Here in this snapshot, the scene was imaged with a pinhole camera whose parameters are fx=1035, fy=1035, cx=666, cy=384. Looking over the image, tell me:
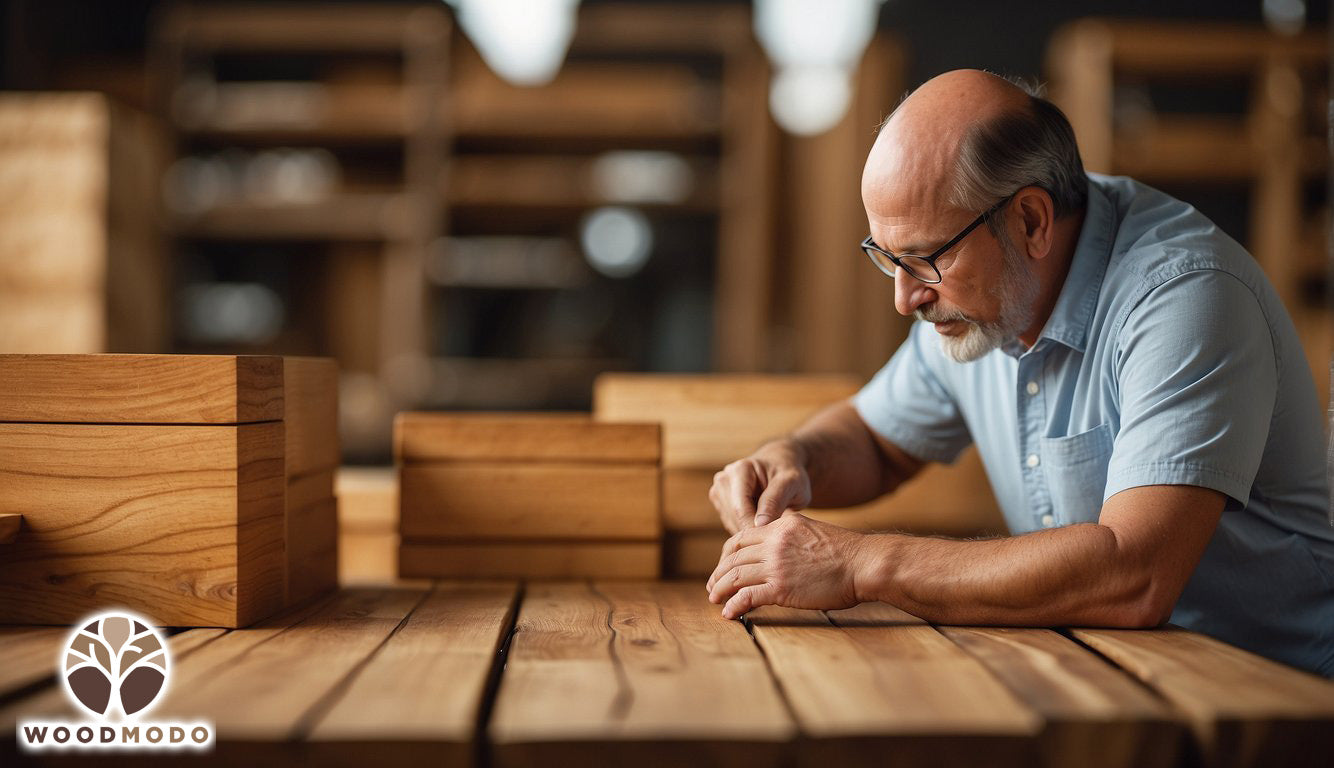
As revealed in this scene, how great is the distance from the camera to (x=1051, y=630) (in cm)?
126

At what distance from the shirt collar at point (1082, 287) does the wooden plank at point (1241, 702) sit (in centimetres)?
51

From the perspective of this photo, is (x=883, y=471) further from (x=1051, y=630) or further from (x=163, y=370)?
(x=163, y=370)

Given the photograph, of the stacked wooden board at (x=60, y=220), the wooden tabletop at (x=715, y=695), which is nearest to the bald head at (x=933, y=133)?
the wooden tabletop at (x=715, y=695)

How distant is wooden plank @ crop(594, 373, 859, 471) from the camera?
2016 mm

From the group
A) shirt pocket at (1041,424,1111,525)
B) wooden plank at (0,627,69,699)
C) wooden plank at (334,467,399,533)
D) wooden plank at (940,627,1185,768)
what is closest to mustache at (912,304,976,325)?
shirt pocket at (1041,424,1111,525)

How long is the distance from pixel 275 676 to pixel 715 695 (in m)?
0.44

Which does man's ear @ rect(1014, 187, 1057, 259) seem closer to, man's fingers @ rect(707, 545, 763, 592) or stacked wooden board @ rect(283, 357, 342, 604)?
man's fingers @ rect(707, 545, 763, 592)

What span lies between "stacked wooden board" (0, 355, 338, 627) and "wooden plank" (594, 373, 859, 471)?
86 cm

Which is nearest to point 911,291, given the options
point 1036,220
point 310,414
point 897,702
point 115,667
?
point 1036,220

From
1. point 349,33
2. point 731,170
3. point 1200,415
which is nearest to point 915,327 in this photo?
point 1200,415

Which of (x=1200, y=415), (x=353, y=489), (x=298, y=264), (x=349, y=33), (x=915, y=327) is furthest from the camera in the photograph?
(x=298, y=264)

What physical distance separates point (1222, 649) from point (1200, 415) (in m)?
0.28

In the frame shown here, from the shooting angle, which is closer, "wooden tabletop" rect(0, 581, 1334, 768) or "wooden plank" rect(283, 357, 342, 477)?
"wooden tabletop" rect(0, 581, 1334, 768)

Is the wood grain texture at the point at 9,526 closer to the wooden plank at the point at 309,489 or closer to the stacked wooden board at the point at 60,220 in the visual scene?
the wooden plank at the point at 309,489
